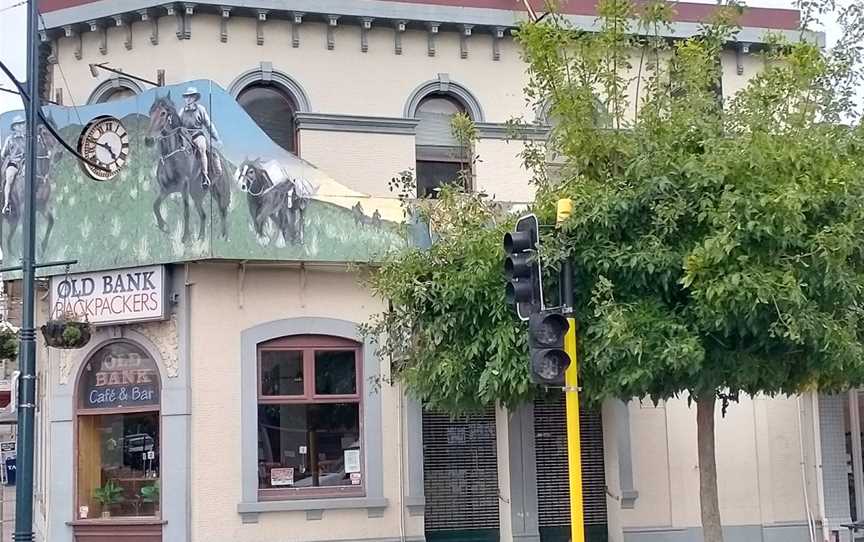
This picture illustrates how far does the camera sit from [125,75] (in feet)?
50.2

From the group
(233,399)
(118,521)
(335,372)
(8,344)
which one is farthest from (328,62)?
(118,521)

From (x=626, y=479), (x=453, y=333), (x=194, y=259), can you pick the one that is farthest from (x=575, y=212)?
(x=626, y=479)

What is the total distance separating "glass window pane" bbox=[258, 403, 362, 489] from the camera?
50.3 ft

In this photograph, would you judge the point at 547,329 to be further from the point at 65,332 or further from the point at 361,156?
the point at 361,156

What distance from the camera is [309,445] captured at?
15578mm

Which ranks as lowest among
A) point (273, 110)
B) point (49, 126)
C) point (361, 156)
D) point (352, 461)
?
point (352, 461)

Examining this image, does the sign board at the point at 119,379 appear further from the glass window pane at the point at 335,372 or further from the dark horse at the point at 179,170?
the glass window pane at the point at 335,372

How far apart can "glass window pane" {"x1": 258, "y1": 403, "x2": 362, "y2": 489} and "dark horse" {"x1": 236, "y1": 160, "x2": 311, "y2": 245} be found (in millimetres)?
2327

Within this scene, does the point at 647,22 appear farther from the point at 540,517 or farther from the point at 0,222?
the point at 0,222

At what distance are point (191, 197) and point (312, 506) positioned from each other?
168 inches

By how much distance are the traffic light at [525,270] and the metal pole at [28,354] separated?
535 centimetres

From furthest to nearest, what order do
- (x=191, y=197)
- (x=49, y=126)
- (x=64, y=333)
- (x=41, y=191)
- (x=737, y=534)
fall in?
(x=737, y=534) < (x=41, y=191) < (x=191, y=197) < (x=64, y=333) < (x=49, y=126)

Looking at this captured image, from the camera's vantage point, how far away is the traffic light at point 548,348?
382 inches

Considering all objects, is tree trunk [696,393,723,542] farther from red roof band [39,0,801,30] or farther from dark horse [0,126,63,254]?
dark horse [0,126,63,254]
